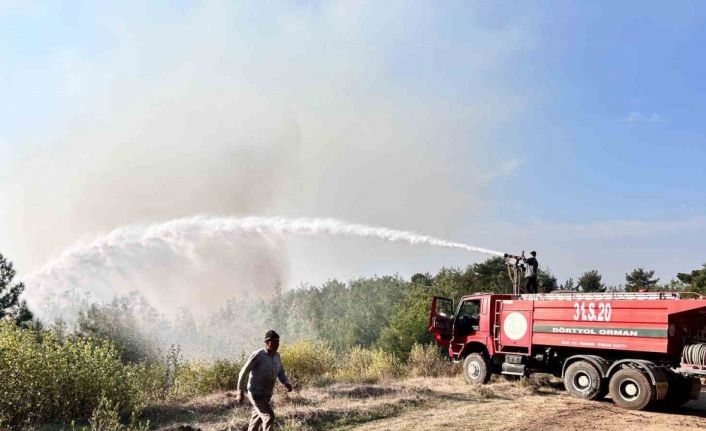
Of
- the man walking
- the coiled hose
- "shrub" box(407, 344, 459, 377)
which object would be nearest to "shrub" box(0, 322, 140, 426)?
the man walking

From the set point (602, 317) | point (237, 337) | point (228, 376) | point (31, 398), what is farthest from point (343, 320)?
point (31, 398)

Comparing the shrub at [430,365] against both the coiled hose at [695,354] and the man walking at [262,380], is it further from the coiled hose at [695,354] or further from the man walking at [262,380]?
the man walking at [262,380]

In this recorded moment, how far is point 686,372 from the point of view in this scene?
11656mm

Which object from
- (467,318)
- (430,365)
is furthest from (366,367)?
(467,318)

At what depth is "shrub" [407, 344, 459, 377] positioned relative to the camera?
19.1 metres

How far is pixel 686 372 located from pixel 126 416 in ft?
39.1

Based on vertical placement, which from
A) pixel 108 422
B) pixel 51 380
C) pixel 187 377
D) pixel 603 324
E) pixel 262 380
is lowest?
pixel 187 377

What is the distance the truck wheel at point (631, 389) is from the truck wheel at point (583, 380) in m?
0.46

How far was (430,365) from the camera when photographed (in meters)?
19.5

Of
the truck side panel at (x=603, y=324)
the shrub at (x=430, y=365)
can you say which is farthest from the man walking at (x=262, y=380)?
the shrub at (x=430, y=365)

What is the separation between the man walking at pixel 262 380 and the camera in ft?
25.6

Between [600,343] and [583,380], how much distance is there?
1.06 m

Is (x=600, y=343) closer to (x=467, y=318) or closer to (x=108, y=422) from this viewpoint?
(x=467, y=318)

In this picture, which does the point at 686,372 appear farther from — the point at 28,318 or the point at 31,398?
the point at 28,318
